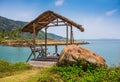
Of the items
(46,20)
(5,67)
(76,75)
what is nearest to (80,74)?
(76,75)

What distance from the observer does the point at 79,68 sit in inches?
484

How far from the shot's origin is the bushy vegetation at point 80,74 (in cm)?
1062

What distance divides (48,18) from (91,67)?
420 inches

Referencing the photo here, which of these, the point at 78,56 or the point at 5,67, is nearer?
the point at 78,56

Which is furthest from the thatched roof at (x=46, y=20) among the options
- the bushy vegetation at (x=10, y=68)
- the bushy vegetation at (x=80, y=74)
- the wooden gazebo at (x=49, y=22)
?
the bushy vegetation at (x=80, y=74)

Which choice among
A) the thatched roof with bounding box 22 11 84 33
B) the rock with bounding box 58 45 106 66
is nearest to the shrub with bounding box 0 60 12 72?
the rock with bounding box 58 45 106 66

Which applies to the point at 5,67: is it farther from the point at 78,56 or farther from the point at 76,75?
the point at 76,75

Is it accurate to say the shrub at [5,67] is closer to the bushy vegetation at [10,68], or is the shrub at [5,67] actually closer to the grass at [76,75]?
the bushy vegetation at [10,68]

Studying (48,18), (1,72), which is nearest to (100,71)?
(1,72)

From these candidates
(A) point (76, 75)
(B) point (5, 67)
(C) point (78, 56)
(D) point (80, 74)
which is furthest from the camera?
(B) point (5, 67)

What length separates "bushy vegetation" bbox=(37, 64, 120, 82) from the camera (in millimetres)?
10625

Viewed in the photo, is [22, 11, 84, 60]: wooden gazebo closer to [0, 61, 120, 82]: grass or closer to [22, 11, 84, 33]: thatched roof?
[22, 11, 84, 33]: thatched roof

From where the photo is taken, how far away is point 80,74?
39.3ft

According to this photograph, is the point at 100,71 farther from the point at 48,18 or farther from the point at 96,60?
the point at 48,18
